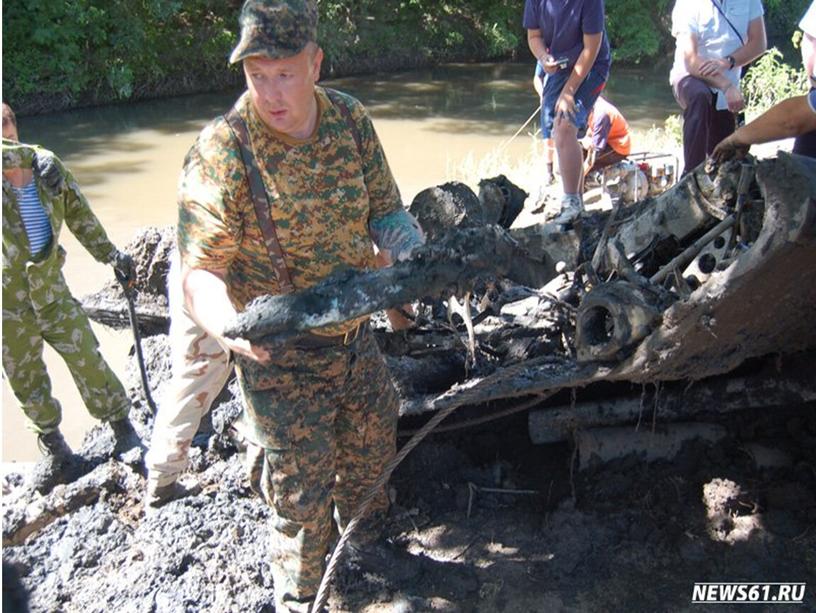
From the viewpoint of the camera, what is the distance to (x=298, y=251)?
2893 millimetres

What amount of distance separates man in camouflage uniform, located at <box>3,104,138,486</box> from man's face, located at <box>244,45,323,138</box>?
2190 millimetres

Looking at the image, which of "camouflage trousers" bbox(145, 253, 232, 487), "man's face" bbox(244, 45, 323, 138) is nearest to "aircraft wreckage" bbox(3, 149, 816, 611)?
"camouflage trousers" bbox(145, 253, 232, 487)

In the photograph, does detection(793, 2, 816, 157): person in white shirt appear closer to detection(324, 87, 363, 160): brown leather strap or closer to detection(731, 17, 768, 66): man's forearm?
detection(731, 17, 768, 66): man's forearm

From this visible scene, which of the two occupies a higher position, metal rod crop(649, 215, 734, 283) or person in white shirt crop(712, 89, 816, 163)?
person in white shirt crop(712, 89, 816, 163)

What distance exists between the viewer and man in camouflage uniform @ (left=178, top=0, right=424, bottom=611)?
8.69 ft

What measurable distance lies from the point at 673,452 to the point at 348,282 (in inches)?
88.2

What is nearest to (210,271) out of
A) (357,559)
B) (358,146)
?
(358,146)

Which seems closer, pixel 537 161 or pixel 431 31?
pixel 537 161

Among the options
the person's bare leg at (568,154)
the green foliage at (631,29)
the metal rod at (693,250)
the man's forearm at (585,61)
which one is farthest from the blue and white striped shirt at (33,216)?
the green foliage at (631,29)

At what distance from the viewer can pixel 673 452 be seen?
13.2 feet

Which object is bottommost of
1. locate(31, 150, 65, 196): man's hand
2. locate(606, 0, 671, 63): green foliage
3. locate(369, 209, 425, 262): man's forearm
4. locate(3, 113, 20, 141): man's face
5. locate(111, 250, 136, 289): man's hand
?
locate(111, 250, 136, 289): man's hand

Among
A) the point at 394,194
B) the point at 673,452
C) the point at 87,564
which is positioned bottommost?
the point at 87,564

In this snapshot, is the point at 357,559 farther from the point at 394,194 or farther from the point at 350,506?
the point at 394,194

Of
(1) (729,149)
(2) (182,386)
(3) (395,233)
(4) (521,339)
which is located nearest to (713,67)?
(1) (729,149)
